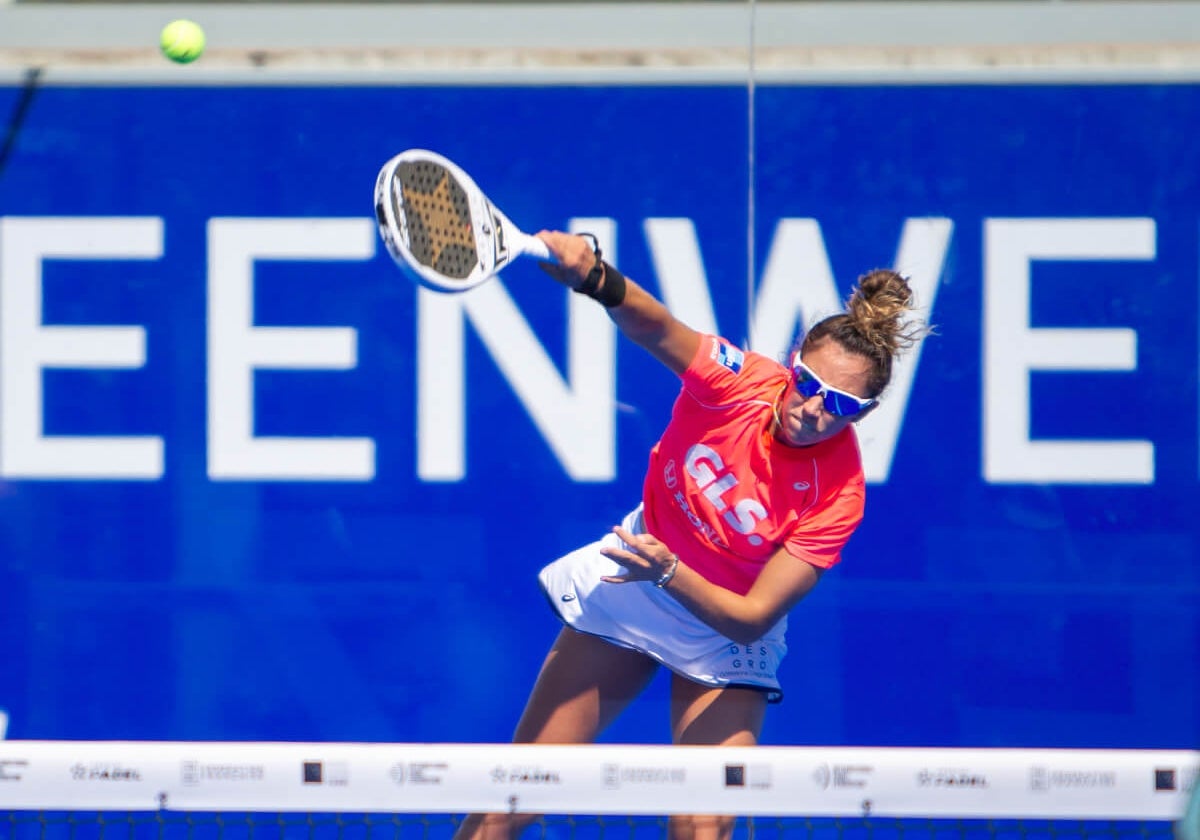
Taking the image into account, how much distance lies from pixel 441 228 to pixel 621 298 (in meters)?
0.42

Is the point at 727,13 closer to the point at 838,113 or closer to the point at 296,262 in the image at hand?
the point at 838,113

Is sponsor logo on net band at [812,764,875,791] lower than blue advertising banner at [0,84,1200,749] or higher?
lower

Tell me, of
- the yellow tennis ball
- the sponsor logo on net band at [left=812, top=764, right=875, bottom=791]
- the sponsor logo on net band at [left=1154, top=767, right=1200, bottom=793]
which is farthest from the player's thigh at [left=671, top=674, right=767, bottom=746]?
the yellow tennis ball

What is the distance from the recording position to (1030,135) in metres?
3.92

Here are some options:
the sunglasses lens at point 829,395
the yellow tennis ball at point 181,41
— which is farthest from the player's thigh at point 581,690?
the yellow tennis ball at point 181,41

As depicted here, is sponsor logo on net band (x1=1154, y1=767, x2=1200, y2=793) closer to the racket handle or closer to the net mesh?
the net mesh

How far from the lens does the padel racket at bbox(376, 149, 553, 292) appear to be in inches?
109

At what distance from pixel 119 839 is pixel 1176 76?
3.89 m

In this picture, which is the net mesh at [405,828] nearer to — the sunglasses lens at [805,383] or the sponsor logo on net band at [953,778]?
the sponsor logo on net band at [953,778]

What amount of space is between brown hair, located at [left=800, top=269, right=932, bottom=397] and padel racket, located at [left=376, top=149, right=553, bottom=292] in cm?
66

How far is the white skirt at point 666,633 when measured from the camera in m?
3.22

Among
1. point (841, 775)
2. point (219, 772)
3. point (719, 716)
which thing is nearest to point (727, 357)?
point (719, 716)

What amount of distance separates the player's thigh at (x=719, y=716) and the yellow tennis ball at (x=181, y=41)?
87.6 inches

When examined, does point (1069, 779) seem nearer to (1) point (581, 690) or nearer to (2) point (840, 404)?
(2) point (840, 404)
